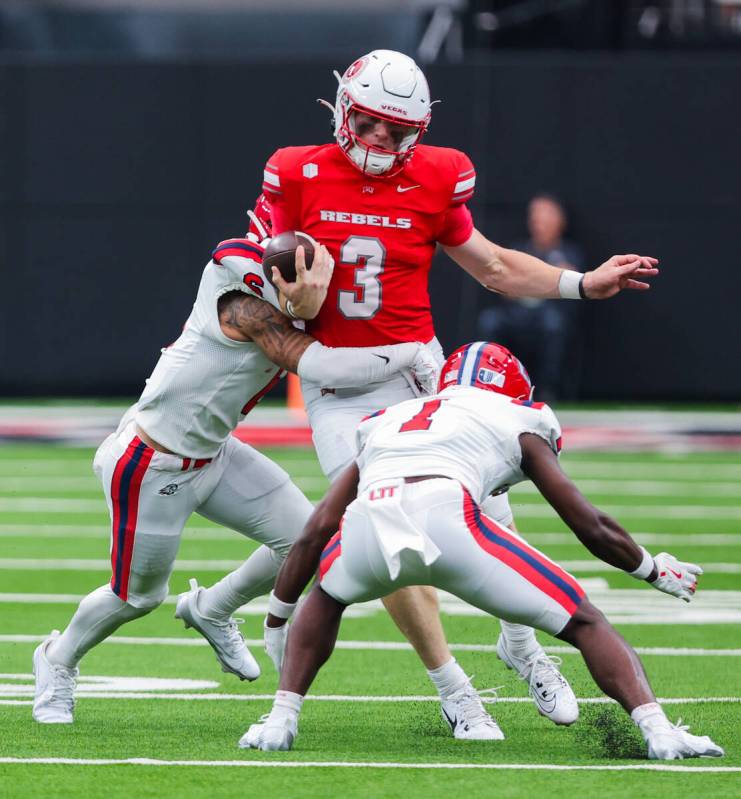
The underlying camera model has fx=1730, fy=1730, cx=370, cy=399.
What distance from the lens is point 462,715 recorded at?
5340 mm

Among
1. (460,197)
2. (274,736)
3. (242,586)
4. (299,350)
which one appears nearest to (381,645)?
(242,586)

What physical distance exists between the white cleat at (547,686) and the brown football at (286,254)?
4.78 feet

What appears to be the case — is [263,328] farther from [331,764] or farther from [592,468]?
[592,468]

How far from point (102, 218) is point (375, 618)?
10493 millimetres

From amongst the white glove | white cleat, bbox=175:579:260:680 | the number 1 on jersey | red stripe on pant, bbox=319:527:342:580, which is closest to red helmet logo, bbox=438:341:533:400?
the number 1 on jersey

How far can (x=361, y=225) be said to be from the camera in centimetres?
560

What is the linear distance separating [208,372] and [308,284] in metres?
0.49

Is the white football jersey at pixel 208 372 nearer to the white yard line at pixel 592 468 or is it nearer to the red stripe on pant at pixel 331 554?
the red stripe on pant at pixel 331 554

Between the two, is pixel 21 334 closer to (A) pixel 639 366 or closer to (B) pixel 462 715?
(A) pixel 639 366

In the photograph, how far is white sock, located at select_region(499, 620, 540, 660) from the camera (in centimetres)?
572

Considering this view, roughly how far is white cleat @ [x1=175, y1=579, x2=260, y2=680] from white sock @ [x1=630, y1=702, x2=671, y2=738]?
175cm

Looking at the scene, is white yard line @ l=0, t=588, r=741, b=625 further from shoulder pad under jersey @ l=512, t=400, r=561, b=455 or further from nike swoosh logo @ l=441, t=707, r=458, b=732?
shoulder pad under jersey @ l=512, t=400, r=561, b=455

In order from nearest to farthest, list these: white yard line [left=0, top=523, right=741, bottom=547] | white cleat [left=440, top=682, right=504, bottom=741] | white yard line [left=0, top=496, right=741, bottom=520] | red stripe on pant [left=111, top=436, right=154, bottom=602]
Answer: white cleat [left=440, top=682, right=504, bottom=741] → red stripe on pant [left=111, top=436, right=154, bottom=602] → white yard line [left=0, top=523, right=741, bottom=547] → white yard line [left=0, top=496, right=741, bottom=520]

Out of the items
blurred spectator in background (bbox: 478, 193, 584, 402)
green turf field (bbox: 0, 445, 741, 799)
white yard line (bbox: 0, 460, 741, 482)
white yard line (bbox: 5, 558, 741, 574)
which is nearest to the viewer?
green turf field (bbox: 0, 445, 741, 799)
